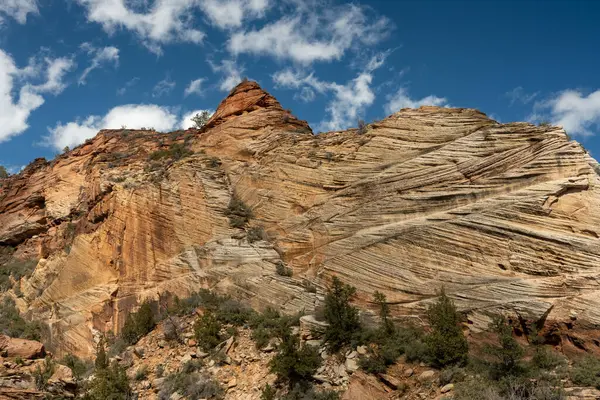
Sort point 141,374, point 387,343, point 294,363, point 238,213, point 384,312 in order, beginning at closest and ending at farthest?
point 294,363 < point 387,343 < point 384,312 < point 141,374 < point 238,213

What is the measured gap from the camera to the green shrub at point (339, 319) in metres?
15.0

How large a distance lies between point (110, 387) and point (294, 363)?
6537 millimetres

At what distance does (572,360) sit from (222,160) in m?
17.8

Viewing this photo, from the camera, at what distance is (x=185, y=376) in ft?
51.4

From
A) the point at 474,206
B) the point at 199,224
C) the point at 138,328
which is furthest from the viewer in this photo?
the point at 199,224

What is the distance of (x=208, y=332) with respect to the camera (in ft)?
55.5

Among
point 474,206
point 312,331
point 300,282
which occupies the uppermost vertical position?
point 474,206

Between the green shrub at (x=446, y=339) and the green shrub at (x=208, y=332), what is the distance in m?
7.73

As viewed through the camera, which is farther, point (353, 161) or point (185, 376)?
point (353, 161)

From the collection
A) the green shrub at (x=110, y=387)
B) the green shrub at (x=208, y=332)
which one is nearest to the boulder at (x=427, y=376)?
the green shrub at (x=208, y=332)

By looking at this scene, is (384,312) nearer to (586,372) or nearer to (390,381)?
(390,381)

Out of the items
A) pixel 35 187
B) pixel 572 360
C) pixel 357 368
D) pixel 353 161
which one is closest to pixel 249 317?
pixel 357 368

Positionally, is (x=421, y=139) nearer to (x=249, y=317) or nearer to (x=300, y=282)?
(x=300, y=282)

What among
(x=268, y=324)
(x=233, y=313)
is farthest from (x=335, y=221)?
(x=233, y=313)
